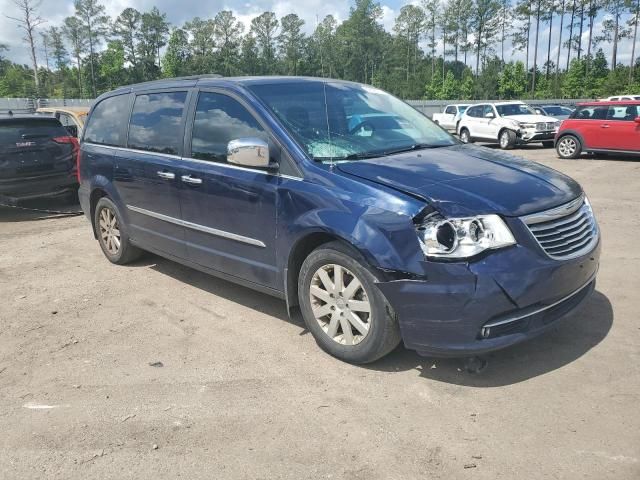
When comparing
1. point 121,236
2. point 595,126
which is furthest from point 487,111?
point 121,236

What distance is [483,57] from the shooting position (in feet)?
293

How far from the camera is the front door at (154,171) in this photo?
4906 millimetres

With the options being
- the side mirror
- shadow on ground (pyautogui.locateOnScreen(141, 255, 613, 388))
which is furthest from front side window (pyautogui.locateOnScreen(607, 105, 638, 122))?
the side mirror

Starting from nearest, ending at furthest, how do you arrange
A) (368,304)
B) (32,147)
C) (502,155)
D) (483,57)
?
(368,304), (502,155), (32,147), (483,57)

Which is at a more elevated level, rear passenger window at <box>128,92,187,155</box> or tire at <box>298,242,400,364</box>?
rear passenger window at <box>128,92,187,155</box>

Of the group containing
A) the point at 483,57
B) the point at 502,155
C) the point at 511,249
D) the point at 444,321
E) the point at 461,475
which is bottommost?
the point at 461,475

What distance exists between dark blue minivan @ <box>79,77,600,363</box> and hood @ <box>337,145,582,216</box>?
13mm

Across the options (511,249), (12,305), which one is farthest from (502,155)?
(12,305)

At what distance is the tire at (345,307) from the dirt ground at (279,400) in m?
0.16

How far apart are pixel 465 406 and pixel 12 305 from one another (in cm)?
417

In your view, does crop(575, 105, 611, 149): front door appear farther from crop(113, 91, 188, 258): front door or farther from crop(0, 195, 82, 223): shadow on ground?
crop(113, 91, 188, 258): front door

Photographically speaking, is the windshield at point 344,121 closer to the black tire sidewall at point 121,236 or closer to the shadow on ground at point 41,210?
the black tire sidewall at point 121,236

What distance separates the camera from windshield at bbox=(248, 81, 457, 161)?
13.2 ft

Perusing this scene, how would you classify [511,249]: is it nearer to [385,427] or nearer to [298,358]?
[385,427]
